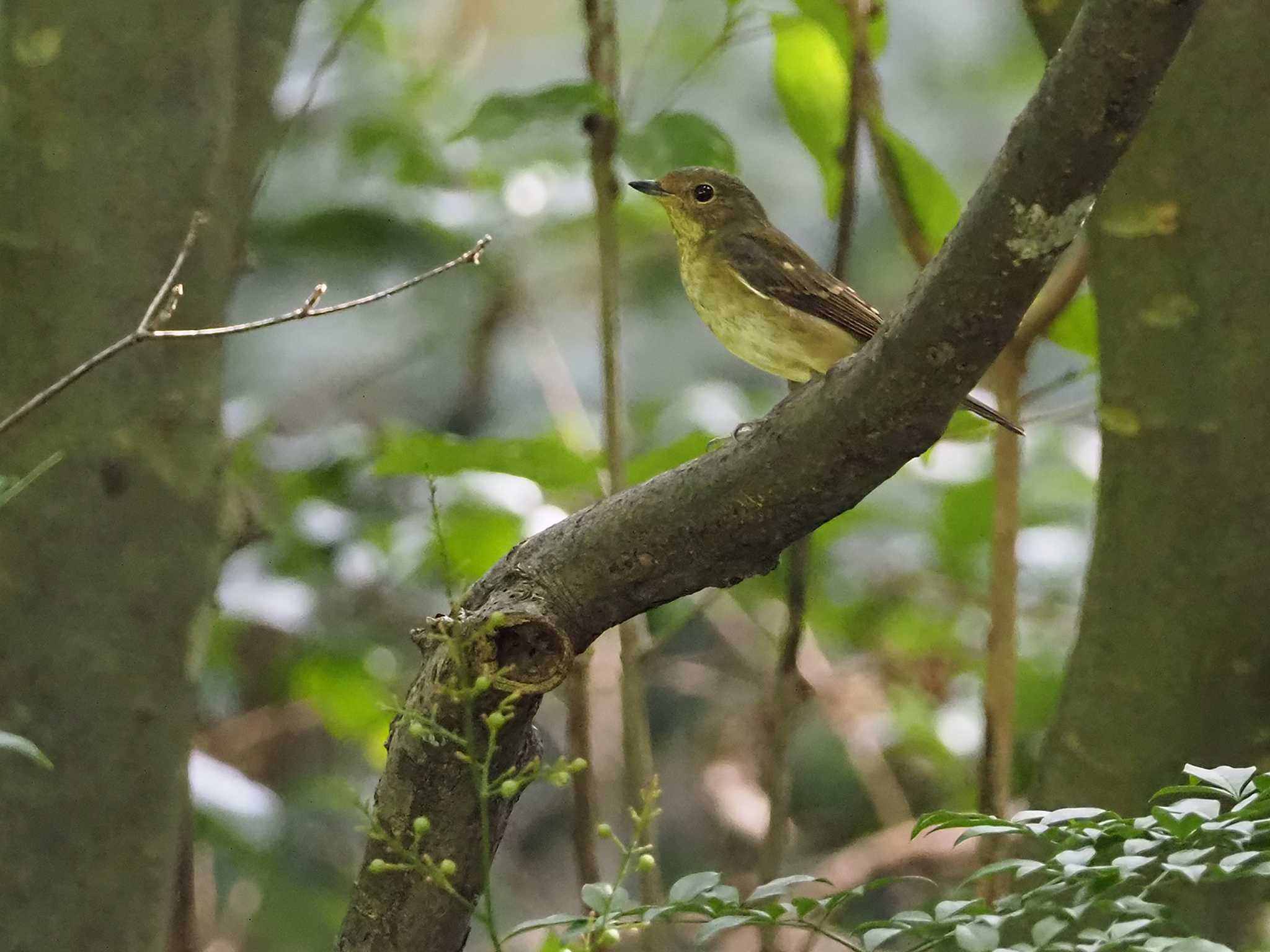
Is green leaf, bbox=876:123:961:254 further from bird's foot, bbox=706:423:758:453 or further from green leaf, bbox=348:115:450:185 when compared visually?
green leaf, bbox=348:115:450:185

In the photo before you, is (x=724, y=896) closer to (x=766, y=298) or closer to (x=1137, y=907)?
(x=1137, y=907)

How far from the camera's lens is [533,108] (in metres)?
2.43

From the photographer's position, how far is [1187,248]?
2.24m

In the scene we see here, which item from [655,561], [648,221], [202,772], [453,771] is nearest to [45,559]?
[453,771]

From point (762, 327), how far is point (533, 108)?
64 centimetres

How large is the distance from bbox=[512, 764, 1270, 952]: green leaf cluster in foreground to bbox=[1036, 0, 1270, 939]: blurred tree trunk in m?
0.92

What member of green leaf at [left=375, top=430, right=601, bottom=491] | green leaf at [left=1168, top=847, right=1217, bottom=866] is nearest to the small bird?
green leaf at [left=375, top=430, right=601, bottom=491]

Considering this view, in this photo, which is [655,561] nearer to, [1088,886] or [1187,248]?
[1088,886]

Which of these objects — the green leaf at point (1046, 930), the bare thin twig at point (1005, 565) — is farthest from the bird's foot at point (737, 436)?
the bare thin twig at point (1005, 565)

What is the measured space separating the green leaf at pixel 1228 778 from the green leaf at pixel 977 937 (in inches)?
8.4

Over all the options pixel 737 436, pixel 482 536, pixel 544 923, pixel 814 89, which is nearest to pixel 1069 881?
pixel 544 923

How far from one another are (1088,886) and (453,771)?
0.71 metres

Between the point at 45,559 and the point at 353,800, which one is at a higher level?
the point at 45,559

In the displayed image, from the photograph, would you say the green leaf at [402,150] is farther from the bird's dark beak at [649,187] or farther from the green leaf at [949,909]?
the green leaf at [949,909]
